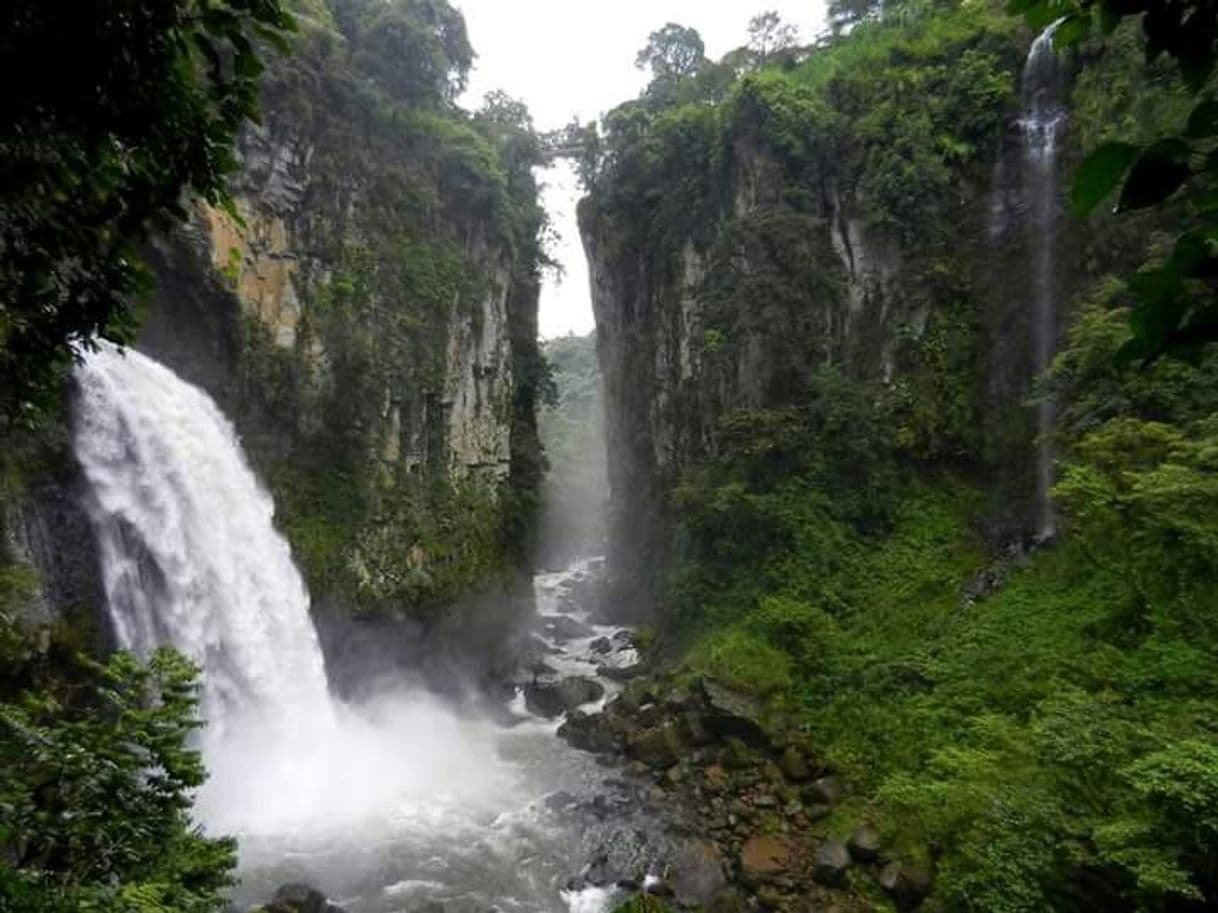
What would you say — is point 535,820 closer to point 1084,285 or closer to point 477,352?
point 477,352

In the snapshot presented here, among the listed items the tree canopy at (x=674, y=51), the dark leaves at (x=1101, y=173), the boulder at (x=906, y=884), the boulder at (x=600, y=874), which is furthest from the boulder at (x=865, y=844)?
the tree canopy at (x=674, y=51)

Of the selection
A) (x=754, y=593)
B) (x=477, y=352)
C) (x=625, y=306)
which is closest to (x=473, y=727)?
(x=754, y=593)

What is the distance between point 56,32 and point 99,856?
3.39 metres

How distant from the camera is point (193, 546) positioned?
1179 cm

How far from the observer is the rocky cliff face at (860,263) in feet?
53.2

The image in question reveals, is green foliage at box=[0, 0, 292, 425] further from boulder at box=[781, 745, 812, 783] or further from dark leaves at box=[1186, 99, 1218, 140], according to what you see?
boulder at box=[781, 745, 812, 783]

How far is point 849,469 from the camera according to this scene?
1641cm

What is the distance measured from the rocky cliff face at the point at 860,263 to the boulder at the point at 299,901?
1276 cm

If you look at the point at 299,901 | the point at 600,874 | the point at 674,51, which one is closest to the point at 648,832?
the point at 600,874

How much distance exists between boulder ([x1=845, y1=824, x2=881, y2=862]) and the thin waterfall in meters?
8.99

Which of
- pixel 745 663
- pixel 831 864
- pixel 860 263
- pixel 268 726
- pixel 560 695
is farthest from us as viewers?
pixel 860 263

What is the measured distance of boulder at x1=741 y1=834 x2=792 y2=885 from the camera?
9.49 meters

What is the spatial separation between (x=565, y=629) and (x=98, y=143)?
77.1 ft

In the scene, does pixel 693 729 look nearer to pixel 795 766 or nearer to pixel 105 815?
pixel 795 766
